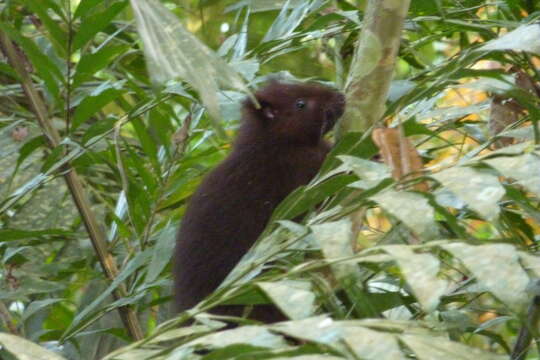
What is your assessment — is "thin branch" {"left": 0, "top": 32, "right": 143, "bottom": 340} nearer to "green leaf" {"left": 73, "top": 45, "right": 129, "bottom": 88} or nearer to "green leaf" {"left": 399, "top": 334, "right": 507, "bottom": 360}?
"green leaf" {"left": 73, "top": 45, "right": 129, "bottom": 88}

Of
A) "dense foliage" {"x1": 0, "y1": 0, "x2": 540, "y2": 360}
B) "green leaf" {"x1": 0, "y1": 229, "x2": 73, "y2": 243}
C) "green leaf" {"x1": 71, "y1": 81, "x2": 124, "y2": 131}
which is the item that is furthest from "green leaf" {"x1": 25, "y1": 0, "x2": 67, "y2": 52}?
"green leaf" {"x1": 0, "y1": 229, "x2": 73, "y2": 243}

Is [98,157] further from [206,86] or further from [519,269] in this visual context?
[519,269]

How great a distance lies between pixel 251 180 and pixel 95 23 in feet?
2.11

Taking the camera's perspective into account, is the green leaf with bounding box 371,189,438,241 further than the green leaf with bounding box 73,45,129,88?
No

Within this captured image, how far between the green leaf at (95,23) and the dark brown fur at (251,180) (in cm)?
50

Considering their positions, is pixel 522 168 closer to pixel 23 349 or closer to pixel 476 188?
pixel 476 188

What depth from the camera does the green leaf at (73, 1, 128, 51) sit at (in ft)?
6.92

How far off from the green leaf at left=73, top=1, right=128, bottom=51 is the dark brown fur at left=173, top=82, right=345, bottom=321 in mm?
503

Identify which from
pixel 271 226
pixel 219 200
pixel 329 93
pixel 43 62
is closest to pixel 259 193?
pixel 219 200

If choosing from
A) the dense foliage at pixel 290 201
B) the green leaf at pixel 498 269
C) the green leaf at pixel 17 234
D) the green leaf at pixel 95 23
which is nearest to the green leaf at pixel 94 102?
the dense foliage at pixel 290 201

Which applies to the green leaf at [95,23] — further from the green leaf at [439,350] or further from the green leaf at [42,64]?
the green leaf at [439,350]

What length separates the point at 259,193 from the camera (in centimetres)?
256

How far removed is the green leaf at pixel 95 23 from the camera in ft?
6.92

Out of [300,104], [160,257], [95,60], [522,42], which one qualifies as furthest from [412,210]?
[300,104]
